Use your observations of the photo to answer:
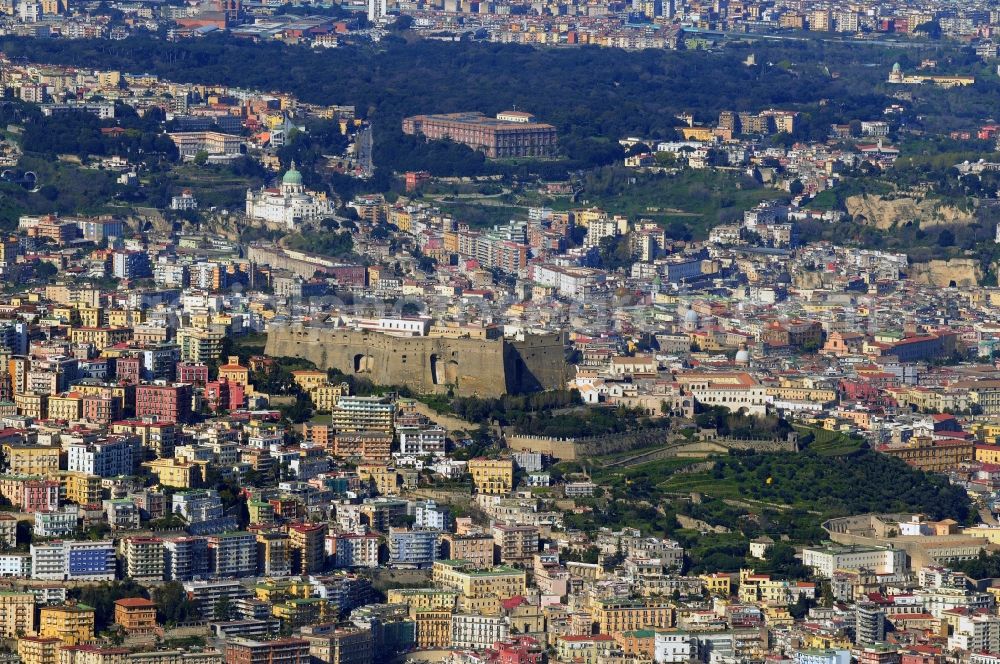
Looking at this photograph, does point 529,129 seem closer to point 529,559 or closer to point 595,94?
point 595,94

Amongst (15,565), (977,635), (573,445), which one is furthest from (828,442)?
(15,565)

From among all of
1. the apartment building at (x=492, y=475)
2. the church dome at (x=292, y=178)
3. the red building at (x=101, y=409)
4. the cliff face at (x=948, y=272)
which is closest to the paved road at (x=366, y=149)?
the church dome at (x=292, y=178)

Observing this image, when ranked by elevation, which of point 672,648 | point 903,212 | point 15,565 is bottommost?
point 903,212

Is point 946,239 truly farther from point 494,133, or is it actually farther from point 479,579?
point 479,579

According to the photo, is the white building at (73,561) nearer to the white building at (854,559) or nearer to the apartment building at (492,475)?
the apartment building at (492,475)

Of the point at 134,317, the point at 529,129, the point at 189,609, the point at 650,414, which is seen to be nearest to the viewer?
the point at 189,609

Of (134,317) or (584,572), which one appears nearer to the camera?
(584,572)

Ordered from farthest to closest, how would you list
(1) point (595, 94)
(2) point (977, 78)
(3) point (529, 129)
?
(2) point (977, 78) < (1) point (595, 94) < (3) point (529, 129)

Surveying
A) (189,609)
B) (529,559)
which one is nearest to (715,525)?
(529,559)
